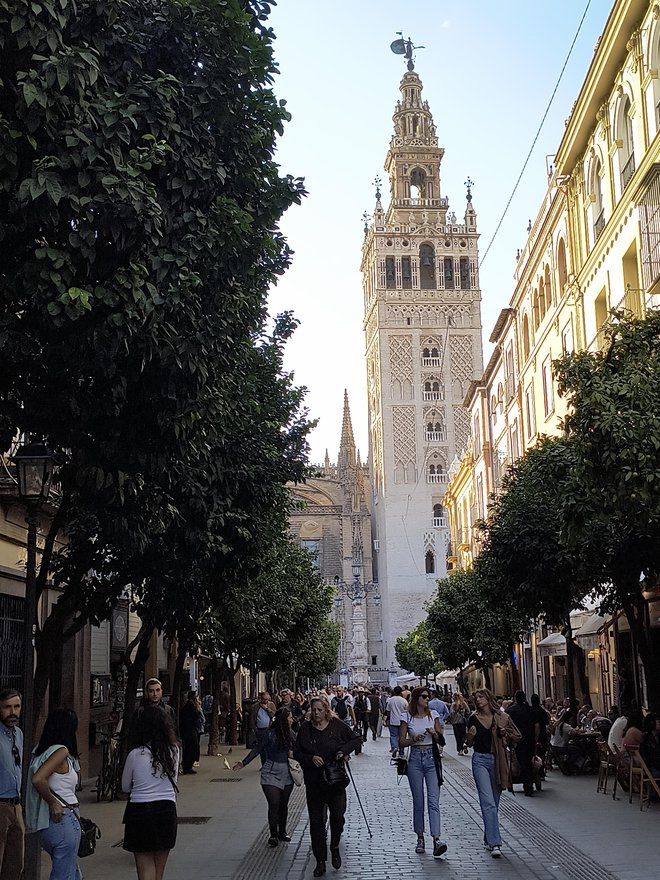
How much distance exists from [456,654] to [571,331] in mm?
15679

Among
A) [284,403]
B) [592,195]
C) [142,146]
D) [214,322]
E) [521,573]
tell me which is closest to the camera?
[142,146]

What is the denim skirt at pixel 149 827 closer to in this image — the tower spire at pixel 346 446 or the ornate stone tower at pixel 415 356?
the ornate stone tower at pixel 415 356

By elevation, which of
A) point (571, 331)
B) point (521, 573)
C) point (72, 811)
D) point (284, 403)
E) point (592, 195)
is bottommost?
point (72, 811)

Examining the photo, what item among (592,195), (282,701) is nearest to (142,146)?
(282,701)

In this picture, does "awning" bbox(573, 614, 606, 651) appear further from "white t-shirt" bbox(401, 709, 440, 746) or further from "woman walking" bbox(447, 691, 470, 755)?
"white t-shirt" bbox(401, 709, 440, 746)

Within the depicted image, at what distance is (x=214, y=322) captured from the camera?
9164 millimetres

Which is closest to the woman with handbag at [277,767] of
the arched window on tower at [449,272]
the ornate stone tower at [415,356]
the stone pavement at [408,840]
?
the stone pavement at [408,840]

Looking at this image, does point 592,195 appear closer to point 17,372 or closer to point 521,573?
point 521,573

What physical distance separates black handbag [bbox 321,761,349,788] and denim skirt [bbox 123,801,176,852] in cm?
340

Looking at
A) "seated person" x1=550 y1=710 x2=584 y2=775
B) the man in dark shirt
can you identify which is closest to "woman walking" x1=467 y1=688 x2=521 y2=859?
the man in dark shirt

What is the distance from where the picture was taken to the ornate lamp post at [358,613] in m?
81.6

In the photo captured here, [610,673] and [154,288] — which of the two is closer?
[154,288]

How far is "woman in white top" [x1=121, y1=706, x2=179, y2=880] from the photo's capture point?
7.69 m

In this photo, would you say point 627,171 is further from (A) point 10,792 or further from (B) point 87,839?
(A) point 10,792
